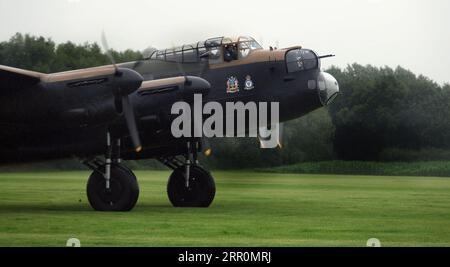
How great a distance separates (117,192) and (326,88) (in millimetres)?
6171

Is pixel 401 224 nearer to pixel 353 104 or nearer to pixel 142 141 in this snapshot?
pixel 142 141

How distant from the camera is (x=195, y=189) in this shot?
30.4m

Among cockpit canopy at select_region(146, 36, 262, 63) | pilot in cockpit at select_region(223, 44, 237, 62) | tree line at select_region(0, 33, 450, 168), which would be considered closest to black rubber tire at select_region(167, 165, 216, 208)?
cockpit canopy at select_region(146, 36, 262, 63)

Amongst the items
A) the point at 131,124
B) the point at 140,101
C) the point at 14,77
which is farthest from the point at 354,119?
the point at 14,77

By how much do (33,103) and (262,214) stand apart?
6348 mm

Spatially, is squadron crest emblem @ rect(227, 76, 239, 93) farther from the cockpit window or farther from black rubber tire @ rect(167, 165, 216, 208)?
black rubber tire @ rect(167, 165, 216, 208)

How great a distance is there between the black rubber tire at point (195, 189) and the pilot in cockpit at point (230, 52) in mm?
3152

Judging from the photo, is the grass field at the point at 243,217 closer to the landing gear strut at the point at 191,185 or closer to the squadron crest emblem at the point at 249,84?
the landing gear strut at the point at 191,185

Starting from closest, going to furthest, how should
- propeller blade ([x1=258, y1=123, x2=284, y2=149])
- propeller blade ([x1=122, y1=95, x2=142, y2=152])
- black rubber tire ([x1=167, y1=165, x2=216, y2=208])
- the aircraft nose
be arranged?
propeller blade ([x1=122, y1=95, x2=142, y2=152])
the aircraft nose
black rubber tire ([x1=167, y1=165, x2=216, y2=208])
propeller blade ([x1=258, y1=123, x2=284, y2=149])

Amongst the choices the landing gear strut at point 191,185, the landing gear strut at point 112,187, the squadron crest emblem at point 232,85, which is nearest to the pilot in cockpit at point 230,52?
the squadron crest emblem at point 232,85

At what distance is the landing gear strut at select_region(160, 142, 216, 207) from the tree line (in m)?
5.66

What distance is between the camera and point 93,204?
91.7ft

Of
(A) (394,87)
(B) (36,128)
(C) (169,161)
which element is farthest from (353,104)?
(B) (36,128)

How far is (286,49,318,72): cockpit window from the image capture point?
29.2 m
